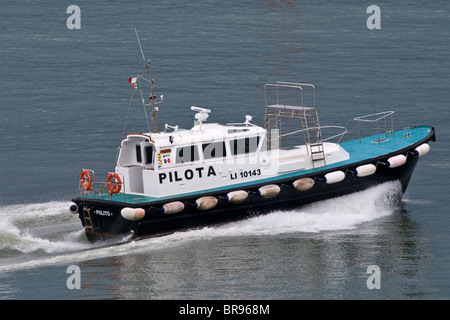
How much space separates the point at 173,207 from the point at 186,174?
126cm

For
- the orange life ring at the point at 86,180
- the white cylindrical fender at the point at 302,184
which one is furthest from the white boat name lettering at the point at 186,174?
the white cylindrical fender at the point at 302,184

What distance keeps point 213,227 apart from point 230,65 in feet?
71.9

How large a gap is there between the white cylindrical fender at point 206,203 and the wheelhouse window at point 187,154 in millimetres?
1302

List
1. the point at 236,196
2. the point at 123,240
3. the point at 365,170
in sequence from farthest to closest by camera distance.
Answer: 1. the point at 365,170
2. the point at 236,196
3. the point at 123,240

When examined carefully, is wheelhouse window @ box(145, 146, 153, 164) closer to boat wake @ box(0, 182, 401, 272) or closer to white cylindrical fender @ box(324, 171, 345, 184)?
boat wake @ box(0, 182, 401, 272)

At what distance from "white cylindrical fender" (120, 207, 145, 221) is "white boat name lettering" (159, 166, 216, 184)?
4.22 ft

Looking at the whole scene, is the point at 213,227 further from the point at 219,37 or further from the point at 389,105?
the point at 219,37

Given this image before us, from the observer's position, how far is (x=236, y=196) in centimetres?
2625

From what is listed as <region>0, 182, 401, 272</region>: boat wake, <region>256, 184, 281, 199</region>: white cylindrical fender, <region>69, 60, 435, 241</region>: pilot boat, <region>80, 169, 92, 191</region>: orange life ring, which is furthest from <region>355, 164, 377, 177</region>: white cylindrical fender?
<region>80, 169, 92, 191</region>: orange life ring

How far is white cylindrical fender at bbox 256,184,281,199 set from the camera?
26609 mm

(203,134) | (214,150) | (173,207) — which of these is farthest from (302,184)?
(173,207)

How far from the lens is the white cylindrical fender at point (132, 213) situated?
24984mm

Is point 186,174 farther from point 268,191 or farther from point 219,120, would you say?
point 219,120

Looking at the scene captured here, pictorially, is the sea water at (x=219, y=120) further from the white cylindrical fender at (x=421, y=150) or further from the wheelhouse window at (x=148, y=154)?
the wheelhouse window at (x=148, y=154)
